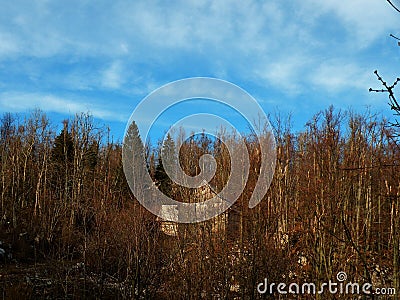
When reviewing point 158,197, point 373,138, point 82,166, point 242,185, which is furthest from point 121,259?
point 82,166

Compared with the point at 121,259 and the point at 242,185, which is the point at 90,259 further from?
the point at 242,185

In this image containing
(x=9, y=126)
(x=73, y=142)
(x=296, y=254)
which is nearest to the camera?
(x=296, y=254)

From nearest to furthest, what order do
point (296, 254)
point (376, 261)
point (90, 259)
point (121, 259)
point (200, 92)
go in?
1. point (200, 92)
2. point (376, 261)
3. point (296, 254)
4. point (121, 259)
5. point (90, 259)

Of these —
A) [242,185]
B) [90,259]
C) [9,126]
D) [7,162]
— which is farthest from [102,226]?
[9,126]

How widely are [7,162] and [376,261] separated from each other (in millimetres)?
17458

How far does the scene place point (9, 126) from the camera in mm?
27016

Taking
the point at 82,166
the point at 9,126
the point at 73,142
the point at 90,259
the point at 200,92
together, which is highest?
the point at 9,126

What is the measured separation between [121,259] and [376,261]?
3.45 meters

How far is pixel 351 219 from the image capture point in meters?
4.48

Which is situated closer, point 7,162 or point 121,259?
point 121,259

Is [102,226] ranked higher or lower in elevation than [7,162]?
lower

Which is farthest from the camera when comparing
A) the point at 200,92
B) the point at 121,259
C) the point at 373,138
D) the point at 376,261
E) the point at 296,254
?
the point at 373,138

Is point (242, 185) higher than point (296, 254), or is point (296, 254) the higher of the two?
point (242, 185)

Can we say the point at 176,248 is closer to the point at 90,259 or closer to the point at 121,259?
the point at 121,259
